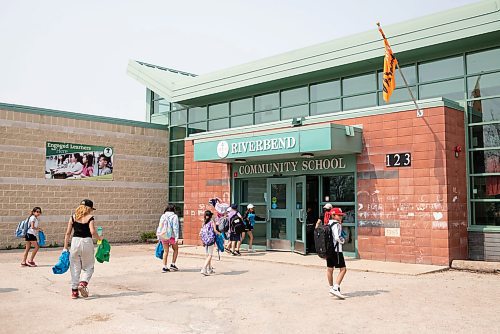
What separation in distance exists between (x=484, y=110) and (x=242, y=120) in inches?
368

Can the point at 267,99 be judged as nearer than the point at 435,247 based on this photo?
No

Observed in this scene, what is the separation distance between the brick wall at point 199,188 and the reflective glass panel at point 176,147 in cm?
295

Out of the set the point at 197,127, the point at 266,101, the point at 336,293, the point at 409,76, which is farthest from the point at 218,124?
the point at 336,293

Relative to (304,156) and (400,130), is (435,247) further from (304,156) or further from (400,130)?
(304,156)

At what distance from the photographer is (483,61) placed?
14.3 m

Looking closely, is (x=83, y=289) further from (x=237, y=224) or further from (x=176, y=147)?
(x=176, y=147)

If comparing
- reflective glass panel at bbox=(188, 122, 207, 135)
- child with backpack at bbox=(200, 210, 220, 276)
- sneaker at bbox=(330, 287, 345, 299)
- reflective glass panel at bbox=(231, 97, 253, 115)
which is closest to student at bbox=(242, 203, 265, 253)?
child with backpack at bbox=(200, 210, 220, 276)

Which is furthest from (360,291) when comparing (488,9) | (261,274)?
(488,9)

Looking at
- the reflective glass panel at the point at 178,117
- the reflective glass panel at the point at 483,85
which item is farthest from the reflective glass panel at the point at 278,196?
the reflective glass panel at the point at 178,117

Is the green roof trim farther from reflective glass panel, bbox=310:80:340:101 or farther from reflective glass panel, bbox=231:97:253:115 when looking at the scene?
reflective glass panel, bbox=310:80:340:101

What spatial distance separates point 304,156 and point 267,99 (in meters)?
4.69

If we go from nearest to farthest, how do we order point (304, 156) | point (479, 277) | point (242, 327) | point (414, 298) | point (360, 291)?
point (242, 327) → point (414, 298) → point (360, 291) → point (479, 277) → point (304, 156)

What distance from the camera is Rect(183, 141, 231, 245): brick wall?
62.7 ft

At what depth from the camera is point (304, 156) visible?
15.9 m
